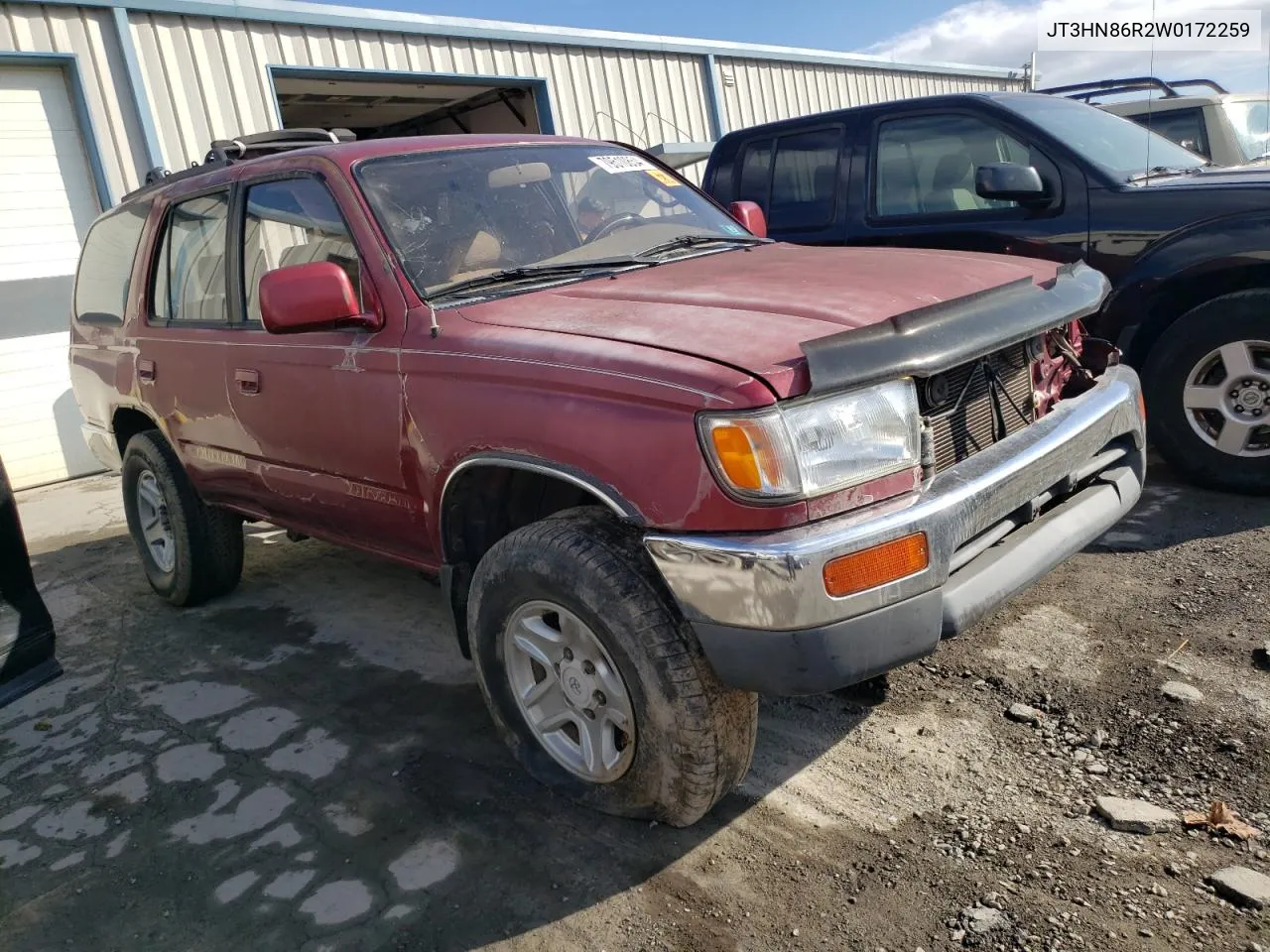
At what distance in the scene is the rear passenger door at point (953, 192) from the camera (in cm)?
450

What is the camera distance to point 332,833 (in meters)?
2.62

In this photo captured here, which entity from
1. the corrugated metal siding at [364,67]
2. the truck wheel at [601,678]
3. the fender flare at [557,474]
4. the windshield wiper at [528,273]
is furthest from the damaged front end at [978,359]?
the corrugated metal siding at [364,67]

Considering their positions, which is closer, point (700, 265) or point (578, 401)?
point (578, 401)

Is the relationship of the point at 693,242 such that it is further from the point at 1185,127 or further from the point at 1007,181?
the point at 1185,127

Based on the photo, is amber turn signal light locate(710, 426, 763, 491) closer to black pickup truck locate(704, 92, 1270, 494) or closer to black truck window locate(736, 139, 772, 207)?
black pickup truck locate(704, 92, 1270, 494)

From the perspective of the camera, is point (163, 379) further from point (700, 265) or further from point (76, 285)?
point (700, 265)

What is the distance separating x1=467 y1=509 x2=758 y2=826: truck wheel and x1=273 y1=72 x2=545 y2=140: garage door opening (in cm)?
795

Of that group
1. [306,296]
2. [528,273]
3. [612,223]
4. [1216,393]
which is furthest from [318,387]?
[1216,393]

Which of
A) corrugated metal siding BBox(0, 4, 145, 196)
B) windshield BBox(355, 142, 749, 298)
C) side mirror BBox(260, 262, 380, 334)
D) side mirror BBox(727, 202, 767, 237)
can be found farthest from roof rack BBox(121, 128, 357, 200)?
corrugated metal siding BBox(0, 4, 145, 196)

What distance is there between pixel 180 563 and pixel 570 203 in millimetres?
2563

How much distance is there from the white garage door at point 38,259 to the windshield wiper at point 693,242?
276 inches

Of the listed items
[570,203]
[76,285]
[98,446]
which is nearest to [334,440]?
[570,203]

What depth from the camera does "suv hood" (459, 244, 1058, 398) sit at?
2.18m

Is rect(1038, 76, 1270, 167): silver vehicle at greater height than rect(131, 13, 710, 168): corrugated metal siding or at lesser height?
lesser
